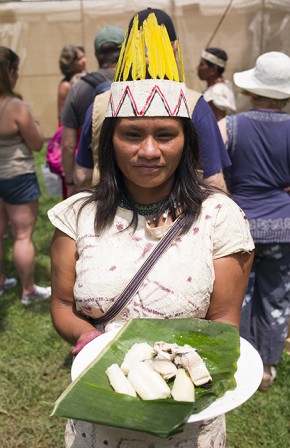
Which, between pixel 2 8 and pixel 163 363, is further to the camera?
pixel 2 8

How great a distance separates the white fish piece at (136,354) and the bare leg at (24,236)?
3.02 m

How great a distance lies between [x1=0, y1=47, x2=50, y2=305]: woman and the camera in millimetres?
4062


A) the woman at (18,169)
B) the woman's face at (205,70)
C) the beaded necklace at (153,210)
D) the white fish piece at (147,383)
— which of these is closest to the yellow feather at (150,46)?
the beaded necklace at (153,210)

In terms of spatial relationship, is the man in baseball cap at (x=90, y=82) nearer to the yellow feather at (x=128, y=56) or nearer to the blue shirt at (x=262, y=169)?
the blue shirt at (x=262, y=169)

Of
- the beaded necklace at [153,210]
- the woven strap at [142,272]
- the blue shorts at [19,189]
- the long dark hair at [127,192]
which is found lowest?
the blue shorts at [19,189]

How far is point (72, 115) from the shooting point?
3.87m

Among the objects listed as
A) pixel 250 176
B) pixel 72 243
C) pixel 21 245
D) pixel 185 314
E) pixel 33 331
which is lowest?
pixel 33 331

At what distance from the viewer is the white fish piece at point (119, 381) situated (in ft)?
4.86

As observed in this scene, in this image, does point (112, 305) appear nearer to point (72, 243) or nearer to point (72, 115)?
point (72, 243)

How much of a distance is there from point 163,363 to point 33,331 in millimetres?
2939

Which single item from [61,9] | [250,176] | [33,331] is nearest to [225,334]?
[250,176]

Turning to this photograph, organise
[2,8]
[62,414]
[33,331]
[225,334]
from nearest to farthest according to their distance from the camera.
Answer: [62,414], [225,334], [33,331], [2,8]

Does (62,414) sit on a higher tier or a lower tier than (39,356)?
higher

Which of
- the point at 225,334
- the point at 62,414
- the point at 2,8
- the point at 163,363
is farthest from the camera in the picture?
the point at 2,8
